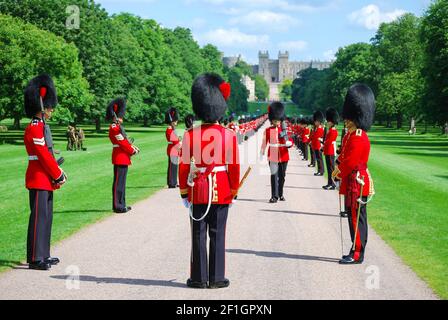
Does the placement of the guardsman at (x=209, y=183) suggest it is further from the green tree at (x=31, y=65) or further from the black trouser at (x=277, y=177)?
the green tree at (x=31, y=65)

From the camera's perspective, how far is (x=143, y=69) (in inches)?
2842

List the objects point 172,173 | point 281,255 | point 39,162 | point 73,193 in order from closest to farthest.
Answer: point 39,162
point 281,255
point 73,193
point 172,173

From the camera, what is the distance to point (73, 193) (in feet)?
63.5

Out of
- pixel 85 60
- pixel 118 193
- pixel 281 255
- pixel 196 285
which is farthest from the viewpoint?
pixel 85 60

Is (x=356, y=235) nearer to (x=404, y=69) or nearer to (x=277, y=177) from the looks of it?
(x=277, y=177)

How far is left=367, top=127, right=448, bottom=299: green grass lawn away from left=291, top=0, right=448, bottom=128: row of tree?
78.5 ft

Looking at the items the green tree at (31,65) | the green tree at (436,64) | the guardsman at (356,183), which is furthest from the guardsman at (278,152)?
the green tree at (436,64)

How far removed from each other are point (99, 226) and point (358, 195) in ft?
16.5

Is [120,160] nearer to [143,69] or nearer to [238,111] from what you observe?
[143,69]

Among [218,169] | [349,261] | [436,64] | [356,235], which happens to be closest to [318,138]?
[356,235]

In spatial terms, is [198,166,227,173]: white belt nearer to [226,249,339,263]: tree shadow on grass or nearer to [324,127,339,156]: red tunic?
[226,249,339,263]: tree shadow on grass

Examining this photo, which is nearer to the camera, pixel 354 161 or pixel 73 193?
pixel 354 161

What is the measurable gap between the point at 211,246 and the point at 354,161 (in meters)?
2.80

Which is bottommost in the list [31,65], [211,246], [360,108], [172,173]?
[172,173]
